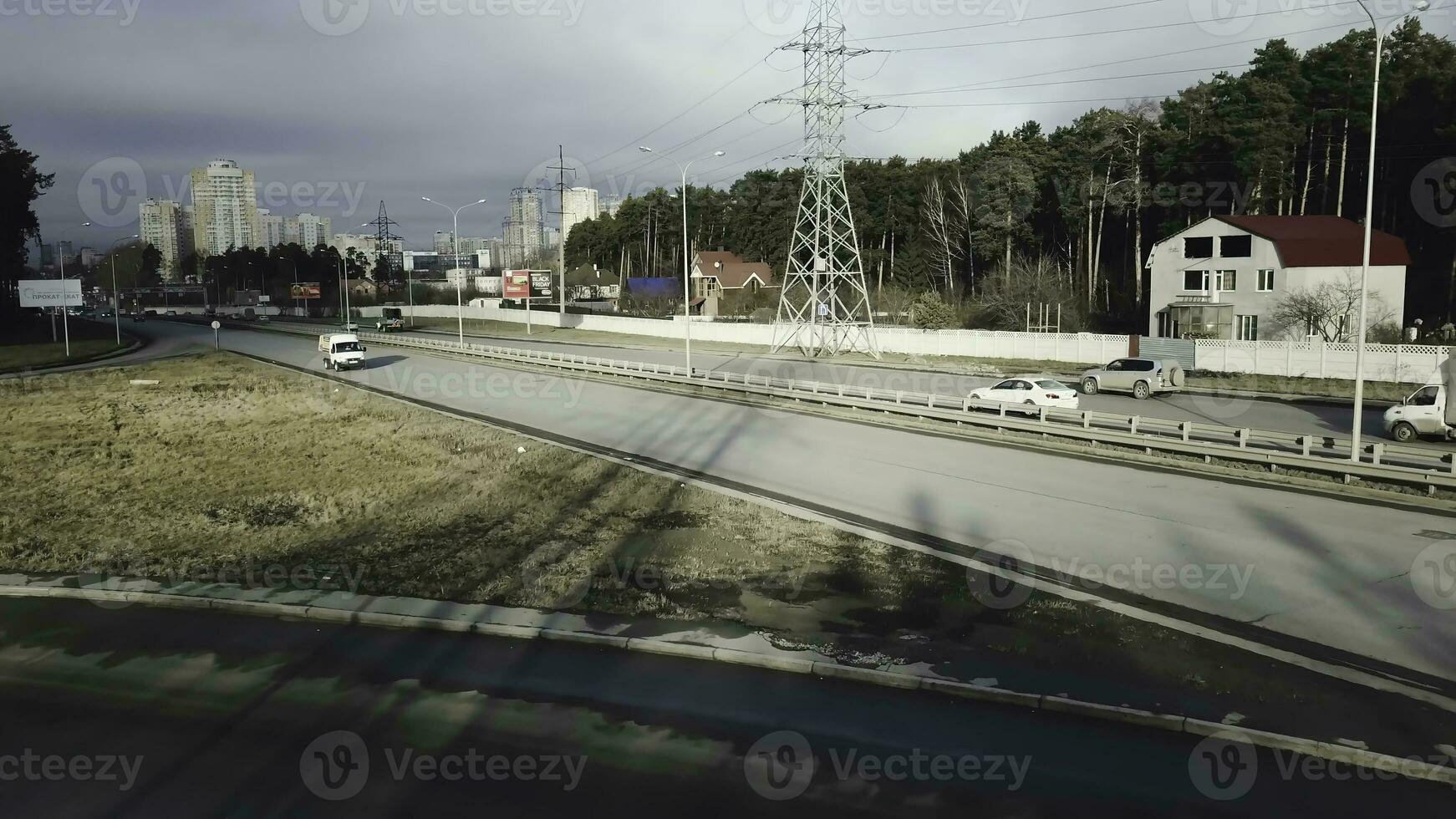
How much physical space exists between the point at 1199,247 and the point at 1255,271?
161 inches

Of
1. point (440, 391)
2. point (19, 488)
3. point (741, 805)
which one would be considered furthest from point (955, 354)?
point (741, 805)

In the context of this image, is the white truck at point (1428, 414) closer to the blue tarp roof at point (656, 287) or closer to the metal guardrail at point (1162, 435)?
the metal guardrail at point (1162, 435)

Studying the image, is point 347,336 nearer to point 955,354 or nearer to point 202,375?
point 202,375

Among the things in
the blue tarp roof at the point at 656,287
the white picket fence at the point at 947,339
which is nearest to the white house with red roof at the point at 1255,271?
the white picket fence at the point at 947,339

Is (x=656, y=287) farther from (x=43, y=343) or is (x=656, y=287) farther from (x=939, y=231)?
(x=43, y=343)

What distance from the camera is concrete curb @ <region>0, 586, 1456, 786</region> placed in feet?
29.2

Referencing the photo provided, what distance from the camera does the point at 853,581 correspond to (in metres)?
14.5

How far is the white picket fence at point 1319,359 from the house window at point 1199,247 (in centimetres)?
1296

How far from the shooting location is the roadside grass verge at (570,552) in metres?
10.9

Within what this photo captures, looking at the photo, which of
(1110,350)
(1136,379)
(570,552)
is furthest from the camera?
(1110,350)

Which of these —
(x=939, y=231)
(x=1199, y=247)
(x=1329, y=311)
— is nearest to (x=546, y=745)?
(x=1329, y=311)

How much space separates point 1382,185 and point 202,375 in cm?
7203

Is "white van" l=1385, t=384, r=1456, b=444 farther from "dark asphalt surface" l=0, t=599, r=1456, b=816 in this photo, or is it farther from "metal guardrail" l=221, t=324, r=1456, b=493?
"dark asphalt surface" l=0, t=599, r=1456, b=816

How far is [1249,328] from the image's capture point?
171 ft
